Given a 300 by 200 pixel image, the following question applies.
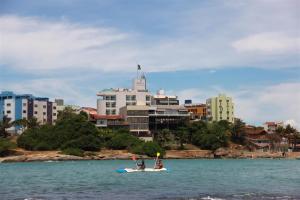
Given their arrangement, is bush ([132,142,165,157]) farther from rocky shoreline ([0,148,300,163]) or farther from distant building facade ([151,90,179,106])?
distant building facade ([151,90,179,106])

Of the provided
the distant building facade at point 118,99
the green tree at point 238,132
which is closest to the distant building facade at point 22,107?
the distant building facade at point 118,99

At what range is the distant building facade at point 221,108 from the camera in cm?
18307

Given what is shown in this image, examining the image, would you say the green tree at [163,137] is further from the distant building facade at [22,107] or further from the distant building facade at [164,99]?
the distant building facade at [22,107]

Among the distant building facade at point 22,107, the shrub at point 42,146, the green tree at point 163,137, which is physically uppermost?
the distant building facade at point 22,107

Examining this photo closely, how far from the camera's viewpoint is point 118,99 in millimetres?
147750

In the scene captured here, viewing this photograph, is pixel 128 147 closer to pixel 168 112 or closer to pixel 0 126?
pixel 168 112

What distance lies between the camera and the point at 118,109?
146625 millimetres

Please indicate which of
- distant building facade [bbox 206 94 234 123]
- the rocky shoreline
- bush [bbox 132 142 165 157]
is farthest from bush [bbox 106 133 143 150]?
distant building facade [bbox 206 94 234 123]

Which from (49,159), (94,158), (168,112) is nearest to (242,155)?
(168,112)

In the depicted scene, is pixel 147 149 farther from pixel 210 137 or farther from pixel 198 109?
pixel 198 109

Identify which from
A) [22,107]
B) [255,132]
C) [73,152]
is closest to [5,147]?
[73,152]

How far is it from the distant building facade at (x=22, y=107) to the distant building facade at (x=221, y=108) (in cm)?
5853

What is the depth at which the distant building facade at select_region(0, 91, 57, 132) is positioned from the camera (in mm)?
151000

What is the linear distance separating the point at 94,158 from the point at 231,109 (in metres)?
79.4
